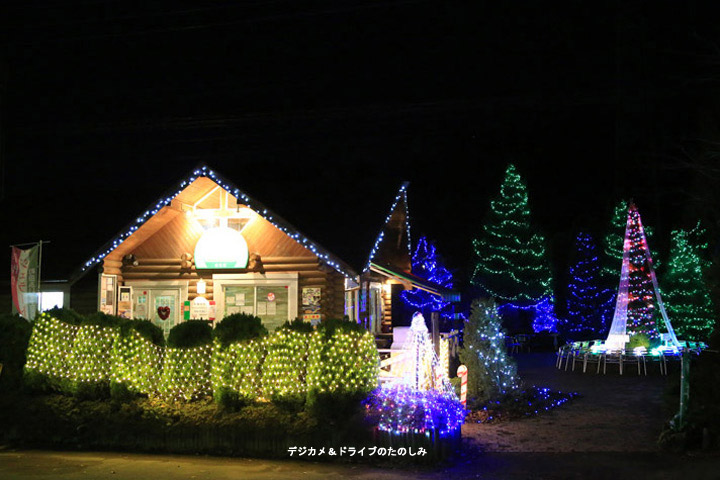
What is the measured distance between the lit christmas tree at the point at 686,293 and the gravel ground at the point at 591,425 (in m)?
12.9

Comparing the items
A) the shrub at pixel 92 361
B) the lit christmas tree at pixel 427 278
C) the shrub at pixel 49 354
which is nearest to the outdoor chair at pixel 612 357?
the shrub at pixel 92 361

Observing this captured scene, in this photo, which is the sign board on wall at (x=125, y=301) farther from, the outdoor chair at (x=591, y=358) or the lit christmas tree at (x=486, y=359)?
the outdoor chair at (x=591, y=358)

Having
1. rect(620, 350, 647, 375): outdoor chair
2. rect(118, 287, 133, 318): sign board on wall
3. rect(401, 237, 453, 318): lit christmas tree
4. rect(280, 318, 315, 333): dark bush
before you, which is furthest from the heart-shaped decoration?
rect(401, 237, 453, 318): lit christmas tree

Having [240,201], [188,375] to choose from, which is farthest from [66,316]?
[240,201]

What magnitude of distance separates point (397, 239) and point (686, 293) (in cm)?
1505

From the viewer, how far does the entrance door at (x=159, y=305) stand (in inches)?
664

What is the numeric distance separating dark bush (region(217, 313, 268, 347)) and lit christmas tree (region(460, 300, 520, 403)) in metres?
5.12

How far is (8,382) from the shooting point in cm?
1127

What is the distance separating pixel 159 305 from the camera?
55.8 ft

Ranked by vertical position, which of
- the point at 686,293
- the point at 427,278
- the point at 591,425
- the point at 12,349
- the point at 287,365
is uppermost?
the point at 427,278

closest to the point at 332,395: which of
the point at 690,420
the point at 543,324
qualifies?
the point at 690,420

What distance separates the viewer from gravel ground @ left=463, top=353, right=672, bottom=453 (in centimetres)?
1031

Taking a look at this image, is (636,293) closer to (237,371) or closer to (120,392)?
(237,371)

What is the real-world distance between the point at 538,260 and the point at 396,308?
8991mm
